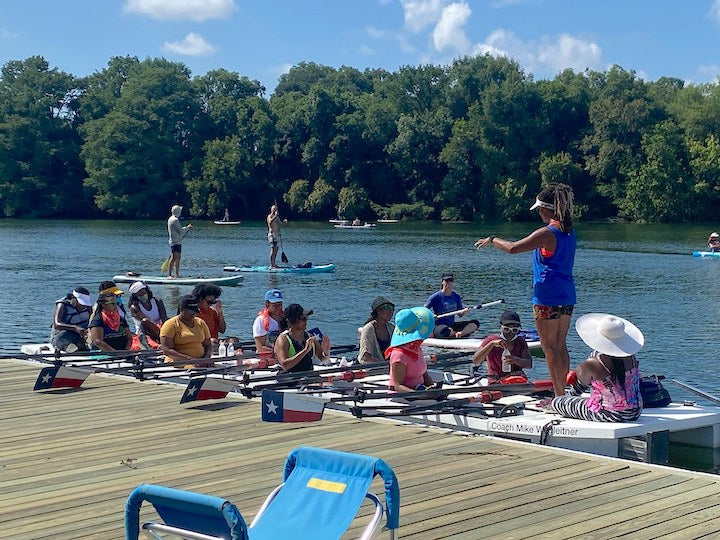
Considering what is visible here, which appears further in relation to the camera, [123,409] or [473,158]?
[473,158]

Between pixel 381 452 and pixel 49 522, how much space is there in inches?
110

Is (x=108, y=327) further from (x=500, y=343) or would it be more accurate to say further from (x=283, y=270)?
(x=283, y=270)

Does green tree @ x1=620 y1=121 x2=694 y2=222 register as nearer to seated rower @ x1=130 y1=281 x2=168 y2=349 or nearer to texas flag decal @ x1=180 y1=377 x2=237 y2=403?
seated rower @ x1=130 y1=281 x2=168 y2=349

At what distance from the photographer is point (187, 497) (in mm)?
4359

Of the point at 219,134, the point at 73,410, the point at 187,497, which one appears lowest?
the point at 73,410

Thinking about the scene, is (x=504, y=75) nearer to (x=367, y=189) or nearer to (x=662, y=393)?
(x=367, y=189)

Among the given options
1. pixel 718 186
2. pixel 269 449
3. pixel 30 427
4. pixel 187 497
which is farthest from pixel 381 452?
pixel 718 186

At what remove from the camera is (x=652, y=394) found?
975 centimetres

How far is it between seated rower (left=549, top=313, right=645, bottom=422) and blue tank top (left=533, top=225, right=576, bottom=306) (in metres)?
0.48

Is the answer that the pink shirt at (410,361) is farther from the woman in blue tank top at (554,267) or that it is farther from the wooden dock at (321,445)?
the woman in blue tank top at (554,267)

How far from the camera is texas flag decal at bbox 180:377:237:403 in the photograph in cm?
1045

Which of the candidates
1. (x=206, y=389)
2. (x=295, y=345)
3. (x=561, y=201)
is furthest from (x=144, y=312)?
(x=561, y=201)

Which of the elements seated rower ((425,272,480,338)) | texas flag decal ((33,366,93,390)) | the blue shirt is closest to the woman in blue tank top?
texas flag decal ((33,366,93,390))

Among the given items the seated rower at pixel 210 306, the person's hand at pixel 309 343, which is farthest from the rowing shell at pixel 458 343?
the person's hand at pixel 309 343
